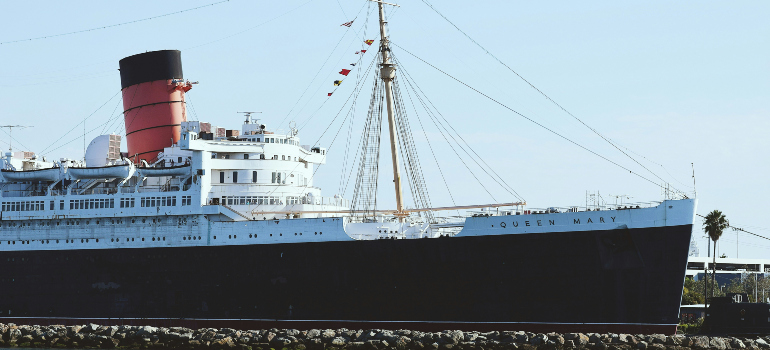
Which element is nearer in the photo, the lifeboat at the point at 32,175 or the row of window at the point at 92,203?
the row of window at the point at 92,203

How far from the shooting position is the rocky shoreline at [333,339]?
39938 mm

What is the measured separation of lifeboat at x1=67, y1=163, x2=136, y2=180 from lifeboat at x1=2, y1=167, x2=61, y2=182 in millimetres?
1130

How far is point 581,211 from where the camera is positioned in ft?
139

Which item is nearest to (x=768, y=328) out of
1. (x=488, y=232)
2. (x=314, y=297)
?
(x=488, y=232)

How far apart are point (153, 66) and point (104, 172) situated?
682cm

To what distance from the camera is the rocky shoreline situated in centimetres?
3994

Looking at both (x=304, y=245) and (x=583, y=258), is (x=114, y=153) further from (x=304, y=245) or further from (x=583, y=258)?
(x=583, y=258)

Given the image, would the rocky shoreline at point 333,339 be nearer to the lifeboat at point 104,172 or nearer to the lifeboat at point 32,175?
the lifeboat at point 104,172

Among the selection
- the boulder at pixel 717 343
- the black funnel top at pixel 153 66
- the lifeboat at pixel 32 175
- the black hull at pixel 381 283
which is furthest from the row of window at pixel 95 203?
the boulder at pixel 717 343

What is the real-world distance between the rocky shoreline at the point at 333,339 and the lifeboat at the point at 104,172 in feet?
26.3

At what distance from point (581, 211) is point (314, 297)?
1326cm

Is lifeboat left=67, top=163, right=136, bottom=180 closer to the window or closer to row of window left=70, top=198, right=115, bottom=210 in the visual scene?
row of window left=70, top=198, right=115, bottom=210

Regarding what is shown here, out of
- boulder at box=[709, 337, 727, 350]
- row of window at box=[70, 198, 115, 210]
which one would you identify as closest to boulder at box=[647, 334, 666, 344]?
boulder at box=[709, 337, 727, 350]

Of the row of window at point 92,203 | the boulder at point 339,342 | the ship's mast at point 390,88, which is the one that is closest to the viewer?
the boulder at point 339,342
